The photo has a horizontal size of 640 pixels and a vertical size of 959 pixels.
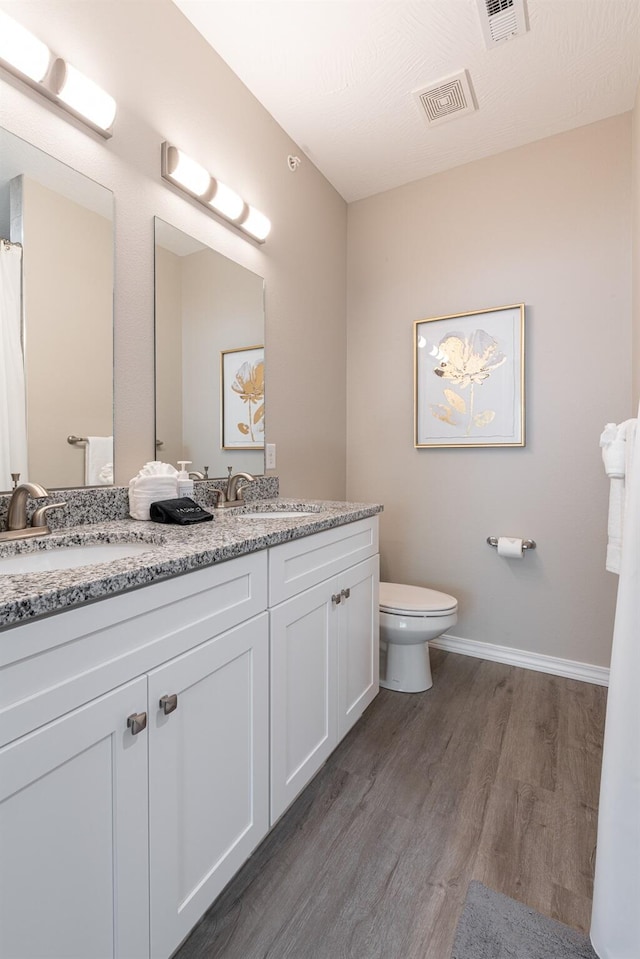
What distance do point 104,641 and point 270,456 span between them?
1.44m

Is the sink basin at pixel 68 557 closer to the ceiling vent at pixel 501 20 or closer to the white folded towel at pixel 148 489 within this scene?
the white folded towel at pixel 148 489

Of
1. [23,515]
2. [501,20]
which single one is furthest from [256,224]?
[23,515]

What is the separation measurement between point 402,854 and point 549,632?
4.71 feet

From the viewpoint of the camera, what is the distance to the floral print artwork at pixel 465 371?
238 centimetres

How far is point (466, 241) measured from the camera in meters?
2.45

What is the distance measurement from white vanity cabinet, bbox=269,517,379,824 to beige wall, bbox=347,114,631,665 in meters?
0.87

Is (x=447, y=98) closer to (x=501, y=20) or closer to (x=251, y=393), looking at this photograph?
(x=501, y=20)

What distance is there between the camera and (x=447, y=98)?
201cm

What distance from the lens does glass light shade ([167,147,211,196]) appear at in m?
1.55

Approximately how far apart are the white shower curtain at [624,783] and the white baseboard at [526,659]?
→ 1.46m

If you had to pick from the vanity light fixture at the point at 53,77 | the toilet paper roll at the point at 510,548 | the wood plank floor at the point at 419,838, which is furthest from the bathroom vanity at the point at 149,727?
the toilet paper roll at the point at 510,548

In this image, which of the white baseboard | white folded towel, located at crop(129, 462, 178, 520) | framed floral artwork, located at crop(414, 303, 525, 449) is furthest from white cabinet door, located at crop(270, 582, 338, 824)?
framed floral artwork, located at crop(414, 303, 525, 449)

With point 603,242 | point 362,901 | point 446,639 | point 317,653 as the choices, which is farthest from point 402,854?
point 603,242

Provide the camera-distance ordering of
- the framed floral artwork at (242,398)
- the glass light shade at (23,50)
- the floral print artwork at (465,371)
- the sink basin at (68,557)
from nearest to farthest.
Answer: the sink basin at (68,557) < the glass light shade at (23,50) < the framed floral artwork at (242,398) < the floral print artwork at (465,371)
